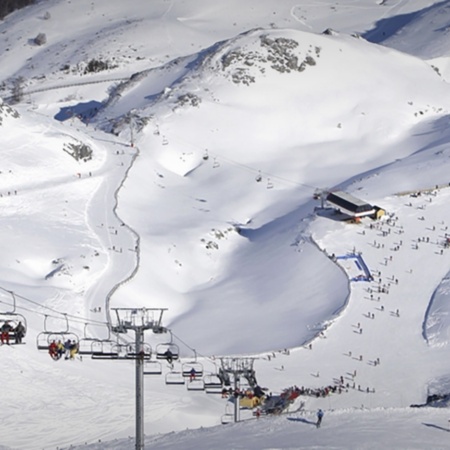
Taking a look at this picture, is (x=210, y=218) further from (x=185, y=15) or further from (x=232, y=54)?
(x=185, y=15)

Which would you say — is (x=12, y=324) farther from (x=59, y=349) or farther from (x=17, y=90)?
(x=17, y=90)

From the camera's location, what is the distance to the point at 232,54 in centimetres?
9750

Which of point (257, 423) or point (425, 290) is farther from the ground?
point (425, 290)

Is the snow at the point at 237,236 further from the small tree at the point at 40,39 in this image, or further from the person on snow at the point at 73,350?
the small tree at the point at 40,39

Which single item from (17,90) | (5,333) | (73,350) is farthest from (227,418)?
(17,90)

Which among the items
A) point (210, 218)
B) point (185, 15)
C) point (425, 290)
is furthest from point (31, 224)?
point (185, 15)

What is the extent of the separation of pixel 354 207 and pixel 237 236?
7291mm

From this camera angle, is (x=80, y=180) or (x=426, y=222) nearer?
(x=426, y=222)

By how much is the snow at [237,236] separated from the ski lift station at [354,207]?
2.46 ft

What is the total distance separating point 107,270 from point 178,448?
79.1 ft

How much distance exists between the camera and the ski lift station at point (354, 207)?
6900cm

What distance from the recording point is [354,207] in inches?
2729

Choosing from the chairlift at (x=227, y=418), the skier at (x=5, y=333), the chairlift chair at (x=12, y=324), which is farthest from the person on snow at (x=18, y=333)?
the chairlift at (x=227, y=418)

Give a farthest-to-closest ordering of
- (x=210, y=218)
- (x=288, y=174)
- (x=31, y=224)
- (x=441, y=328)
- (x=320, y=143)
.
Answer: (x=320, y=143) → (x=288, y=174) → (x=210, y=218) → (x=31, y=224) → (x=441, y=328)
